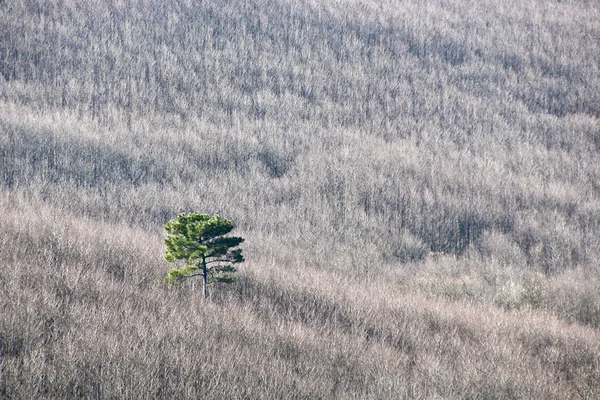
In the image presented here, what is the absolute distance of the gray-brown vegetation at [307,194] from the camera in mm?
5129

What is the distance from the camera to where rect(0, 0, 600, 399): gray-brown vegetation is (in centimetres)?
513

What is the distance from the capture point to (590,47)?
2794 cm

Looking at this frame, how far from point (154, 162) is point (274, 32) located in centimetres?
1228

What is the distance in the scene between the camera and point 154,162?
589 inches

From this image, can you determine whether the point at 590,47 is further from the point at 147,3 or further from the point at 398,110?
the point at 147,3

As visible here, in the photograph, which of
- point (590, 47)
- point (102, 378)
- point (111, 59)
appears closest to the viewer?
point (102, 378)

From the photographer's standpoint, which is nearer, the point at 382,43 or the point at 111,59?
the point at 111,59

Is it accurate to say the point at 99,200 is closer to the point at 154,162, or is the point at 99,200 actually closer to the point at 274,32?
the point at 154,162

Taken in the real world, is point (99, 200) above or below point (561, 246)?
above

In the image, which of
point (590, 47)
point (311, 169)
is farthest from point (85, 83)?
point (590, 47)

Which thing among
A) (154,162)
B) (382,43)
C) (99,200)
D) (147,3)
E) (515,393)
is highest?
(147,3)

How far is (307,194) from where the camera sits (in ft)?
47.4

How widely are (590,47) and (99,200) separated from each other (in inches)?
1082

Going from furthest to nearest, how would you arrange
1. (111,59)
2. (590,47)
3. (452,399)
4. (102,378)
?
(590,47) < (111,59) < (452,399) < (102,378)
